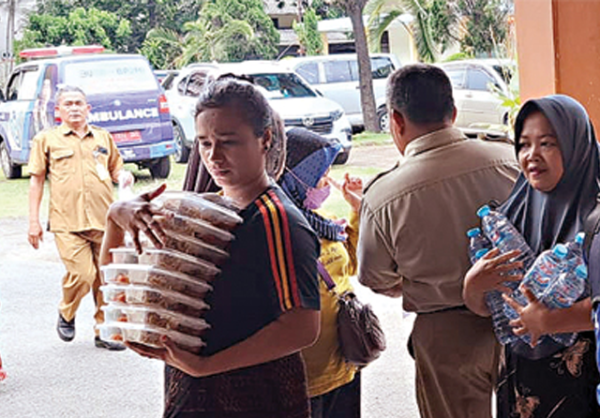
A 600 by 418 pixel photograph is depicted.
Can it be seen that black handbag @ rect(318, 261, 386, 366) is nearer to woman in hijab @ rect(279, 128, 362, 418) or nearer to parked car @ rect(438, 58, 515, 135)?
woman in hijab @ rect(279, 128, 362, 418)

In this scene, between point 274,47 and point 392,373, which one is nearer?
point 392,373

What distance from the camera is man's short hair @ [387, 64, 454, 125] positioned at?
128 inches

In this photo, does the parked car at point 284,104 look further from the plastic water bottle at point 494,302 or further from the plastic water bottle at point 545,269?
the plastic water bottle at point 545,269

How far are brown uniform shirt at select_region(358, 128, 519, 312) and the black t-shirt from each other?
88 cm

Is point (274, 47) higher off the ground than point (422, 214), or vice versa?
point (422, 214)

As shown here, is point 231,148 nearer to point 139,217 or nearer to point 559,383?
point 139,217

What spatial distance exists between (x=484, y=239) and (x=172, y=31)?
93.2ft

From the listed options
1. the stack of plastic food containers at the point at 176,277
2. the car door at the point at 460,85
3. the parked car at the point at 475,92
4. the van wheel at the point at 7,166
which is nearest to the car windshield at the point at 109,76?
the van wheel at the point at 7,166

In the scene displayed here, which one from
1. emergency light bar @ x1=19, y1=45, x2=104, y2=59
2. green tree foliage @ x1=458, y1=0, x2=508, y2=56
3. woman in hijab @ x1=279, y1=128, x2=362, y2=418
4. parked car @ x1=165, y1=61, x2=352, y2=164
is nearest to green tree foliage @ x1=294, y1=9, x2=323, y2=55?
green tree foliage @ x1=458, y1=0, x2=508, y2=56

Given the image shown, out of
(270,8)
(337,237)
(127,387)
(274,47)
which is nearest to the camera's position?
(337,237)

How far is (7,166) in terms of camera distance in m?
17.5

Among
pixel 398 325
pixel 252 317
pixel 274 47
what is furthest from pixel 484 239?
pixel 274 47

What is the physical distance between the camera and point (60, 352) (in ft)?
23.5

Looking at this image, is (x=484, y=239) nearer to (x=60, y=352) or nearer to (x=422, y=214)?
(x=422, y=214)
